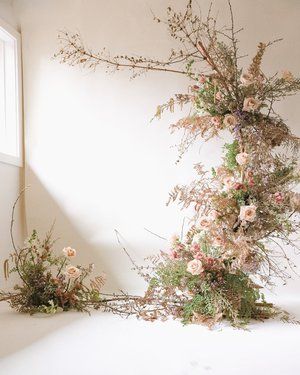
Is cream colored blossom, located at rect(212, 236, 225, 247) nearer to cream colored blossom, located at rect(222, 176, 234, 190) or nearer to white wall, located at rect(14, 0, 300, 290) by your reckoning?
cream colored blossom, located at rect(222, 176, 234, 190)

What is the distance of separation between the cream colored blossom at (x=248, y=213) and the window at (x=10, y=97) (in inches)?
84.5

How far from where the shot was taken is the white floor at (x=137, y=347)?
2.20 metres

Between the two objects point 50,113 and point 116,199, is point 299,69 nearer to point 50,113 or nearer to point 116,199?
point 116,199

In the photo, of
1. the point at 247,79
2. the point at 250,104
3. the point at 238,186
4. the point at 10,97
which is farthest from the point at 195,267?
the point at 10,97

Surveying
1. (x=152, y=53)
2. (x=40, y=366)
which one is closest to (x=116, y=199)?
(x=152, y=53)

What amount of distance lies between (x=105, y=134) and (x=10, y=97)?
2.89ft

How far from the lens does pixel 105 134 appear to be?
4.25 meters

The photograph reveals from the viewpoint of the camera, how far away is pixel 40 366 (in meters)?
2.22

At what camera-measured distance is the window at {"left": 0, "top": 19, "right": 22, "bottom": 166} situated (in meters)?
4.30

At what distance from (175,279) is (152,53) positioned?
1.96 meters

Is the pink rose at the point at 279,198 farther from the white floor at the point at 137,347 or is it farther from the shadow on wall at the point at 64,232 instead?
the shadow on wall at the point at 64,232

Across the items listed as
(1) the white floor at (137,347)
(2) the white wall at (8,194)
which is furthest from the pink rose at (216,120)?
(2) the white wall at (8,194)

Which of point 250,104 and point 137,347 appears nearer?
point 137,347

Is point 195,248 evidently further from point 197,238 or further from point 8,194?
point 8,194
